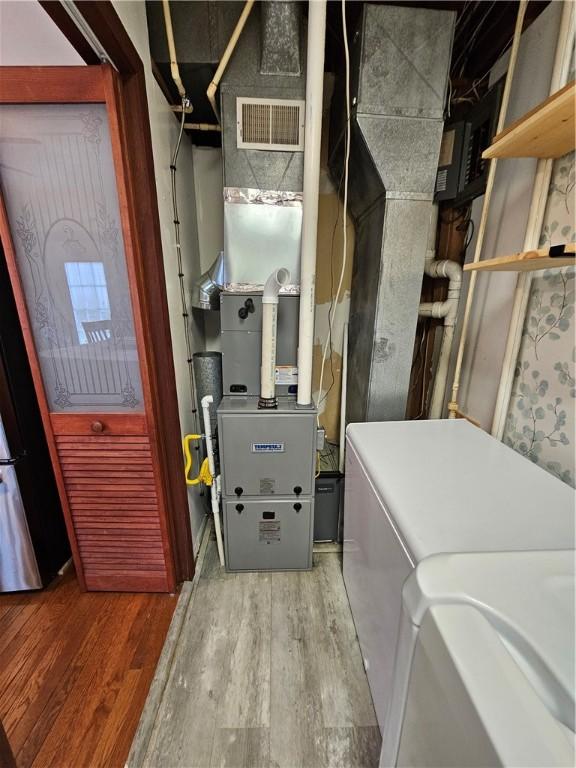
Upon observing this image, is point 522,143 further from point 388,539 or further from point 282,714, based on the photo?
point 282,714

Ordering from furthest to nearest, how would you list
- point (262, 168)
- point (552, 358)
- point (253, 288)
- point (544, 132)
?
1. point (253, 288)
2. point (262, 168)
3. point (552, 358)
4. point (544, 132)

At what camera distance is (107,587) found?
151 cm

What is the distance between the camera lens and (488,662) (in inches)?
16.3

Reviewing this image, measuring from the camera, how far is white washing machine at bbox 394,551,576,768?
1.19 ft

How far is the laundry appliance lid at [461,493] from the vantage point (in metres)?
0.70

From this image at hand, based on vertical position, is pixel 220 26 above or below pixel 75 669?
above

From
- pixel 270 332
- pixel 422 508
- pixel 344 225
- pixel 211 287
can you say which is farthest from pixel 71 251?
pixel 422 508

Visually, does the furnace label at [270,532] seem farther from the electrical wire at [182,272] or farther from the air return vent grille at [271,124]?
the air return vent grille at [271,124]

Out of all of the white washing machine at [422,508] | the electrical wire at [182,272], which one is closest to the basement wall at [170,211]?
the electrical wire at [182,272]

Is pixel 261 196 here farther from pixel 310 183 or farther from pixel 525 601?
pixel 525 601

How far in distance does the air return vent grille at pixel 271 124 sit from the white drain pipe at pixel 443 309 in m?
0.84

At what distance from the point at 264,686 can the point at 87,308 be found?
1.64m

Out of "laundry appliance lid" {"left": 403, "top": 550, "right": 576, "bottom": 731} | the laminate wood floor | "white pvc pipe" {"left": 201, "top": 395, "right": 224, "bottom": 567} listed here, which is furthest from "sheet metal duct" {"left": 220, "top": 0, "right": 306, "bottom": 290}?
the laminate wood floor

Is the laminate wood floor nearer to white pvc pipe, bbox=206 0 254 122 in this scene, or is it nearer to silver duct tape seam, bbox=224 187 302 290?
silver duct tape seam, bbox=224 187 302 290
